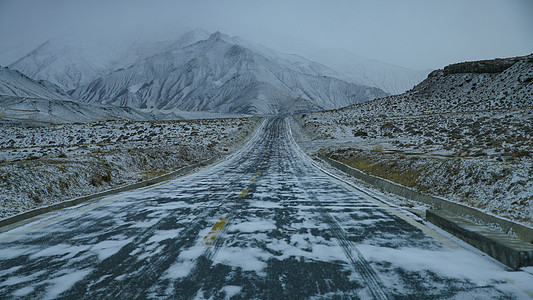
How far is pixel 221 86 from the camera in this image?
5915 inches

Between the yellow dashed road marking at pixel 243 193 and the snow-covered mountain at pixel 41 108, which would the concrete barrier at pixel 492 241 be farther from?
the snow-covered mountain at pixel 41 108

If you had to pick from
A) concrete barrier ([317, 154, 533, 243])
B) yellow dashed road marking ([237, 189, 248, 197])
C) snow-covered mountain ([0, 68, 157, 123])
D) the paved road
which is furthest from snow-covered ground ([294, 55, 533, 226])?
snow-covered mountain ([0, 68, 157, 123])

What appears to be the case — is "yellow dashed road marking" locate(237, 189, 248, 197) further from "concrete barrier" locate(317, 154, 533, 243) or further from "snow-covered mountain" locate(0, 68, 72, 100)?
"snow-covered mountain" locate(0, 68, 72, 100)

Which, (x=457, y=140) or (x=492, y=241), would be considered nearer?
(x=492, y=241)

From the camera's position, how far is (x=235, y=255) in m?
3.88

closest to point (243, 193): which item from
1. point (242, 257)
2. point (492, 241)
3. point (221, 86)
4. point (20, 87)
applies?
point (242, 257)

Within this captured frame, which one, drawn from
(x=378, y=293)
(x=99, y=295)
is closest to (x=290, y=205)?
(x=378, y=293)

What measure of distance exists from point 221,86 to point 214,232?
494ft

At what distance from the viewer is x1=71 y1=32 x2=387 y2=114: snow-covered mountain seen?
434 ft

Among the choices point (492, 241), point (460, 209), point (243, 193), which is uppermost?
point (492, 241)

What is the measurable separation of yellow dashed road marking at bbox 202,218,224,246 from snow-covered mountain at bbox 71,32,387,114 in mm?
112015

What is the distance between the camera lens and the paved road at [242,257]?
9.81ft

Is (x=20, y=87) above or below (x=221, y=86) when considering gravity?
below

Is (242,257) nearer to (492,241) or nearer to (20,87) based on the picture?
(492,241)
